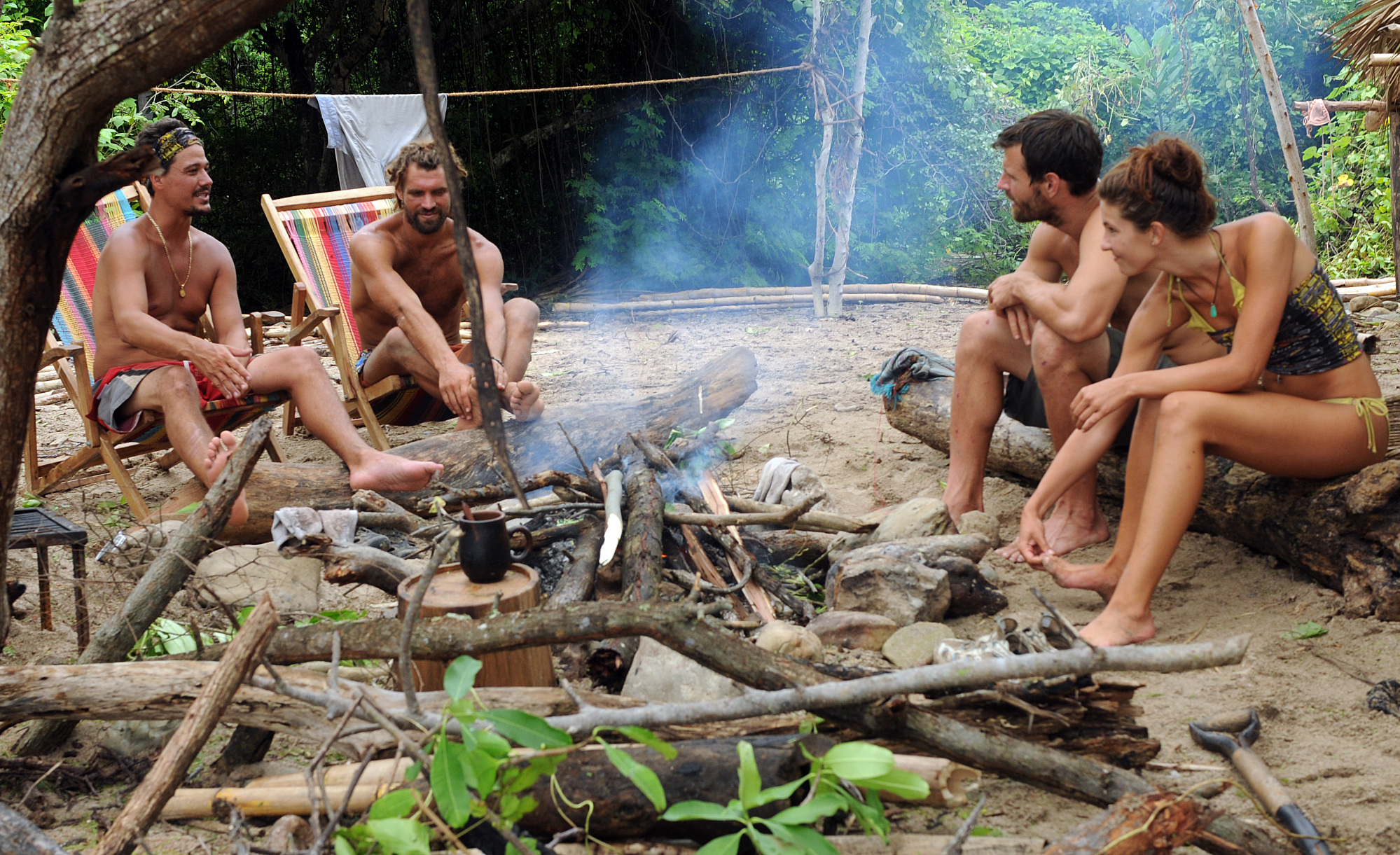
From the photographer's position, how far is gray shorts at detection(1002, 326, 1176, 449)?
11.7 ft

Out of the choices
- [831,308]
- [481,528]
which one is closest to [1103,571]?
[481,528]

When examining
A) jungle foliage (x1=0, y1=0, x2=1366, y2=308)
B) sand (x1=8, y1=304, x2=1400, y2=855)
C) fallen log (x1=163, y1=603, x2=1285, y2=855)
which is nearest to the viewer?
fallen log (x1=163, y1=603, x2=1285, y2=855)

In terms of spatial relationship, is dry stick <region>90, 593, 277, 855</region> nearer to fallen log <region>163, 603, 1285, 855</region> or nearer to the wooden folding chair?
fallen log <region>163, 603, 1285, 855</region>

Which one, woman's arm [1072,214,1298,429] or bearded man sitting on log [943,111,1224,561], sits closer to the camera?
woman's arm [1072,214,1298,429]

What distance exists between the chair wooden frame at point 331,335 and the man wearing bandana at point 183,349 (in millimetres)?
722

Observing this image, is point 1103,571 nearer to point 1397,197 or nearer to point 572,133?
point 1397,197

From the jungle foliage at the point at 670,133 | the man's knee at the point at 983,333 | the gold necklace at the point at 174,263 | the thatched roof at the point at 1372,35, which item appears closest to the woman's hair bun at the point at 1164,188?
the man's knee at the point at 983,333

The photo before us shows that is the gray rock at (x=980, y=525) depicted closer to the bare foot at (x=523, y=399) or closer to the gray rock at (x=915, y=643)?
the gray rock at (x=915, y=643)

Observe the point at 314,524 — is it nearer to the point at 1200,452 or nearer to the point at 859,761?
the point at 859,761

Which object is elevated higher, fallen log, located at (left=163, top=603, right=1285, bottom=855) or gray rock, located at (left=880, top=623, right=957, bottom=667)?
fallen log, located at (left=163, top=603, right=1285, bottom=855)

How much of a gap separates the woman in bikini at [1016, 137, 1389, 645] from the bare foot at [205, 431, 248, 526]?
9.77ft

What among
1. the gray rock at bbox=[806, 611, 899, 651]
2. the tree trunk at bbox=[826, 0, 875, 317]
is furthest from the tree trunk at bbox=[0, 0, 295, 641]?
the tree trunk at bbox=[826, 0, 875, 317]

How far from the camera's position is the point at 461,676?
1614 millimetres

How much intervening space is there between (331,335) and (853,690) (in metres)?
4.58
